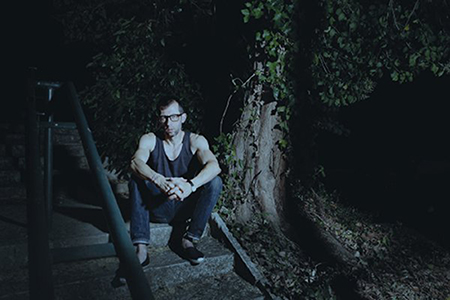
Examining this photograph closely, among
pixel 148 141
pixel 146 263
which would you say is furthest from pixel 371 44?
pixel 146 263

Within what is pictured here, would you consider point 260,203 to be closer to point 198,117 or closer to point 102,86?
point 198,117

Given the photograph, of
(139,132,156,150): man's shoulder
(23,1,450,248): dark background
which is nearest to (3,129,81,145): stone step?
(23,1,450,248): dark background

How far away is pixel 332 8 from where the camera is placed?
379 cm

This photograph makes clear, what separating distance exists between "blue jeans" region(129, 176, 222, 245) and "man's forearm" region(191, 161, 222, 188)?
0.06 m

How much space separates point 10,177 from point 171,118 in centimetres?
270

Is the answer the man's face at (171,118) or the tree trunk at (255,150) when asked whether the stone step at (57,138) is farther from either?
the tree trunk at (255,150)

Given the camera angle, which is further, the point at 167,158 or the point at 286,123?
the point at 286,123

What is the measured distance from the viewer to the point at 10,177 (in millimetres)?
4367

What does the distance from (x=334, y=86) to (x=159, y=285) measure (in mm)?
3030

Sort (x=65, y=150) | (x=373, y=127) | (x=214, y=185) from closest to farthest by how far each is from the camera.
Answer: (x=214, y=185), (x=65, y=150), (x=373, y=127)

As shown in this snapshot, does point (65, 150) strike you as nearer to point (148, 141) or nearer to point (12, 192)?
point (12, 192)

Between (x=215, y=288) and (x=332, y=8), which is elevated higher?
(x=332, y=8)

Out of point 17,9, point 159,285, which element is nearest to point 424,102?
point 159,285

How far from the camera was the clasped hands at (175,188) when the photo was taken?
2875 mm
